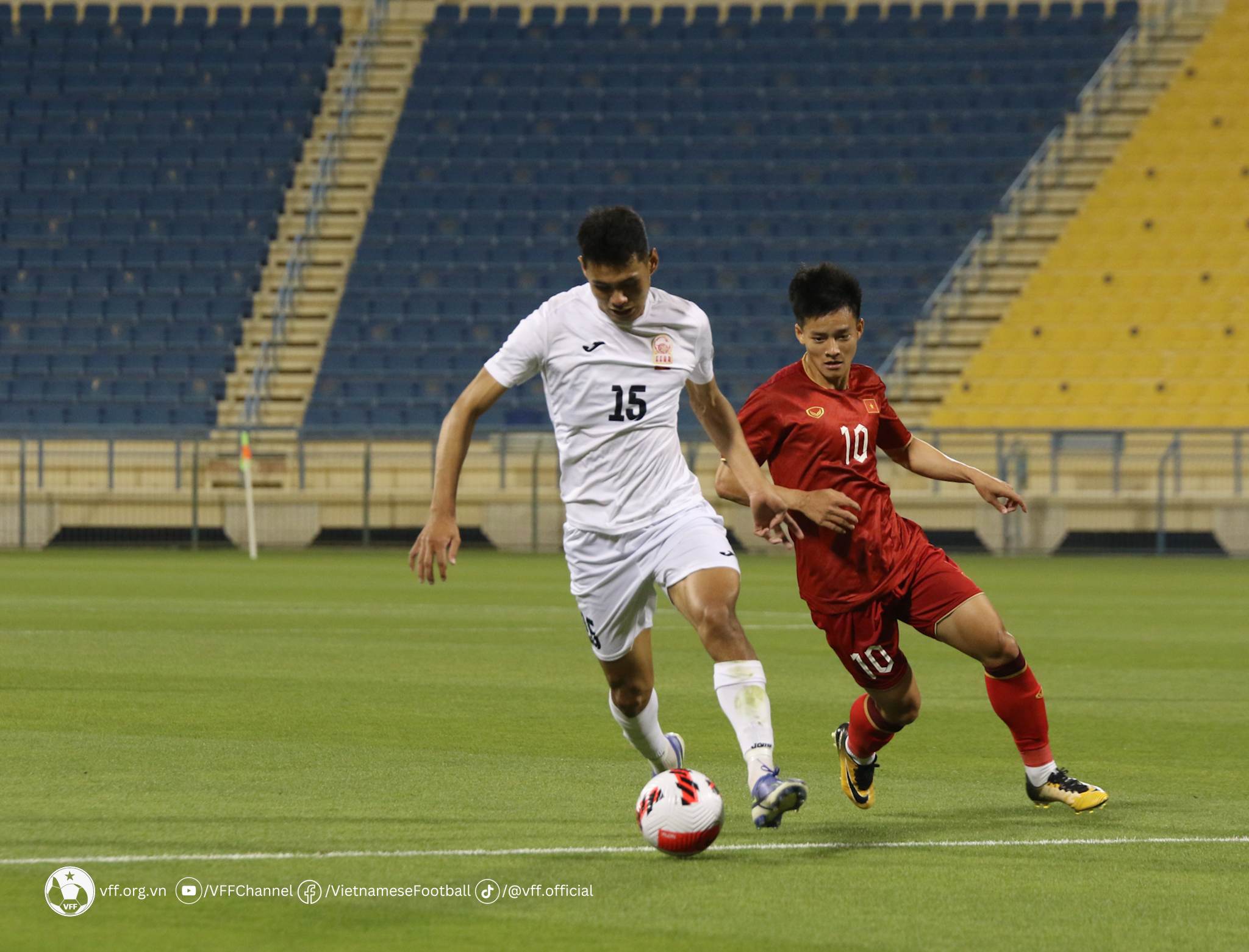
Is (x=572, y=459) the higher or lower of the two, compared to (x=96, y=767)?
higher

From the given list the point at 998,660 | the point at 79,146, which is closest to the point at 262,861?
the point at 998,660

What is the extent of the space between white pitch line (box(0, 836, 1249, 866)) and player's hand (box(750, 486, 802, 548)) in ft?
3.36

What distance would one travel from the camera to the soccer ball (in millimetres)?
5488

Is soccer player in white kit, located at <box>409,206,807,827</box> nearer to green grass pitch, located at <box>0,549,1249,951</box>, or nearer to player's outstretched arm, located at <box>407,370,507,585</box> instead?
player's outstretched arm, located at <box>407,370,507,585</box>

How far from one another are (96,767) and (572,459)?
256 cm

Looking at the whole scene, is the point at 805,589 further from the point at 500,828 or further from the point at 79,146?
the point at 79,146

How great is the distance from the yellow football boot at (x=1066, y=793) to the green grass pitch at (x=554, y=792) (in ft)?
0.21

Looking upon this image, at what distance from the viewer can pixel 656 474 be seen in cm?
623

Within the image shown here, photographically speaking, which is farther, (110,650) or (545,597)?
(545,597)

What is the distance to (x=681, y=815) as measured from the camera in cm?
549

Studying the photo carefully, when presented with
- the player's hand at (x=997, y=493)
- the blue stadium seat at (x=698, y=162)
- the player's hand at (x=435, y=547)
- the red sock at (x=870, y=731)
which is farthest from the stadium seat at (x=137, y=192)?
the player's hand at (x=435, y=547)

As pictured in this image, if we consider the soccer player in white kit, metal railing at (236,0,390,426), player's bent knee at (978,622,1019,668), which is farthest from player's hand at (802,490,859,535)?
metal railing at (236,0,390,426)

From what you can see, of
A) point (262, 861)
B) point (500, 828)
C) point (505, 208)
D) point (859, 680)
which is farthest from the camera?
point (505, 208)

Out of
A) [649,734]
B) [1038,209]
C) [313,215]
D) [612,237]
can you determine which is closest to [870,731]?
[649,734]
